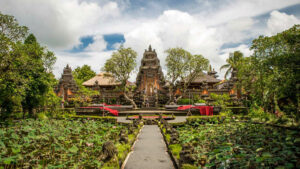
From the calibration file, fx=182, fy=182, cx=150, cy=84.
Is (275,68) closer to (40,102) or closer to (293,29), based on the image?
(293,29)

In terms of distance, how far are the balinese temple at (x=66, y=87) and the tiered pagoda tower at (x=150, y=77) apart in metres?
11.6

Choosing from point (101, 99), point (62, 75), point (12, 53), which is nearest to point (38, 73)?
point (12, 53)

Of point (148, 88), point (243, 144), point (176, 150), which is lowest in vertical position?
point (176, 150)

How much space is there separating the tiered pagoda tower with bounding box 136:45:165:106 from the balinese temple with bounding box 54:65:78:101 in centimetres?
1161

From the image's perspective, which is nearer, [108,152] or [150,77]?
[108,152]

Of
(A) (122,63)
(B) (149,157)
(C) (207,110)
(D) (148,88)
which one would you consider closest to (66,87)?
(A) (122,63)

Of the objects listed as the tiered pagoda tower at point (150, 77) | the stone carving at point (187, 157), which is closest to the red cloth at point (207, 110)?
the stone carving at point (187, 157)

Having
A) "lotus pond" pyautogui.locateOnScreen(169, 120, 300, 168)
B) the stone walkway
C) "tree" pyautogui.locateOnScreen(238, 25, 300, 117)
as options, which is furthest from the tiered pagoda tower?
"tree" pyautogui.locateOnScreen(238, 25, 300, 117)

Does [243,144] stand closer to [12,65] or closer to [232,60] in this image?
[12,65]

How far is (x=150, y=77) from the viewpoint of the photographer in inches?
1325

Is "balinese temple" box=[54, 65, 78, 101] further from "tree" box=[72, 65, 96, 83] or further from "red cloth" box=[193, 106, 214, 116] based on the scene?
"red cloth" box=[193, 106, 214, 116]

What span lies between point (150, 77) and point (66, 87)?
590 inches

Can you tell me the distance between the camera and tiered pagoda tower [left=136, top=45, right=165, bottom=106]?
108ft

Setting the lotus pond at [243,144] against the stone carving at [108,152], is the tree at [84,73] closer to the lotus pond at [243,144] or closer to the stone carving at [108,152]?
the lotus pond at [243,144]
